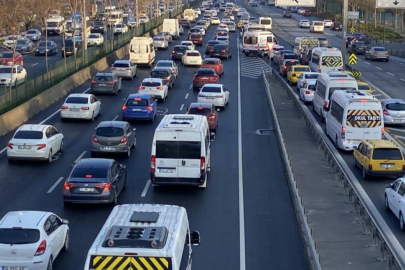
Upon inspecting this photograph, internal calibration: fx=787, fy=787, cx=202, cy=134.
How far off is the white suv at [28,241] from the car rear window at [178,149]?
7355mm

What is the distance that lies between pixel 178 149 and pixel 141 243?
12545 mm

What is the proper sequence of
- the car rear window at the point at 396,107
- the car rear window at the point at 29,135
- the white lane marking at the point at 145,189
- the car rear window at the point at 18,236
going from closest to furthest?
the car rear window at the point at 18,236 → the white lane marking at the point at 145,189 → the car rear window at the point at 29,135 → the car rear window at the point at 396,107

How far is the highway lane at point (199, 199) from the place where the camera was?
63.7 feet

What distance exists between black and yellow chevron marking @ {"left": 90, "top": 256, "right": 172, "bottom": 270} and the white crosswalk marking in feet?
151

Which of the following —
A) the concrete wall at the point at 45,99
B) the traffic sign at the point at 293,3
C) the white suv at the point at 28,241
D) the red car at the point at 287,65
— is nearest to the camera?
the white suv at the point at 28,241

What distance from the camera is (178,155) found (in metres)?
24.6

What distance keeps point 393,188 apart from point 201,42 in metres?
58.8

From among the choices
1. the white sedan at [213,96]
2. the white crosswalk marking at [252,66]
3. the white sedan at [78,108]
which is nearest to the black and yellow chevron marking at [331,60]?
the white crosswalk marking at [252,66]

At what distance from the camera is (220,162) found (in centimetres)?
2972

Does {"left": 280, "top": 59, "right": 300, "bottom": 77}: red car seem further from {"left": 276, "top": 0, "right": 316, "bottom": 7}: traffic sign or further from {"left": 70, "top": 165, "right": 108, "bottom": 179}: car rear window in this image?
{"left": 70, "top": 165, "right": 108, "bottom": 179}: car rear window

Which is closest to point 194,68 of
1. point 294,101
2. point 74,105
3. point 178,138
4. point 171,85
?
point 171,85

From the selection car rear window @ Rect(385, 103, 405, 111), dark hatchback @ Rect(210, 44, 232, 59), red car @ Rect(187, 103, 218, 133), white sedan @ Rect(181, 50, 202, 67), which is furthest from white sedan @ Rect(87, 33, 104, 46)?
car rear window @ Rect(385, 103, 405, 111)

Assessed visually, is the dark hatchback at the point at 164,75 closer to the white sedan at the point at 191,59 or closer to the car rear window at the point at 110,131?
the white sedan at the point at 191,59

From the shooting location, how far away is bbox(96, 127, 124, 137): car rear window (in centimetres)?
2953
